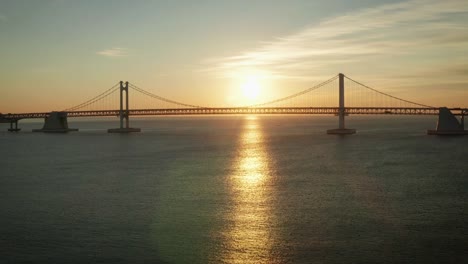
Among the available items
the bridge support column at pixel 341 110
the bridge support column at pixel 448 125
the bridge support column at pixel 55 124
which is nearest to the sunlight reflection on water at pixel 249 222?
the bridge support column at pixel 341 110

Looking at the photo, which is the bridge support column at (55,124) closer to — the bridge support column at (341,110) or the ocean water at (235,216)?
the bridge support column at (341,110)

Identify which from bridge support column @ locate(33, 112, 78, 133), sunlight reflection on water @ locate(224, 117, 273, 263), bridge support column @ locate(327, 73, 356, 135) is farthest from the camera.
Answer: bridge support column @ locate(33, 112, 78, 133)

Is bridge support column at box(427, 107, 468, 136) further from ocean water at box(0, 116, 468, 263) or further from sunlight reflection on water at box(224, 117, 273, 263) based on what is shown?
sunlight reflection on water at box(224, 117, 273, 263)

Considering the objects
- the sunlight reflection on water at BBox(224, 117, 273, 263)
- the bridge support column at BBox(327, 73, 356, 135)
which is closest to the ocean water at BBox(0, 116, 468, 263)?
the sunlight reflection on water at BBox(224, 117, 273, 263)

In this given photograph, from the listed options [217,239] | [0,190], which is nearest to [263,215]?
[217,239]

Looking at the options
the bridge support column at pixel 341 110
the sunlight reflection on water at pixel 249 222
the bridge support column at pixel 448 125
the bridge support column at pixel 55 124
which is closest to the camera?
the sunlight reflection on water at pixel 249 222

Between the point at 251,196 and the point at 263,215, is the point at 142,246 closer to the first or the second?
the point at 263,215

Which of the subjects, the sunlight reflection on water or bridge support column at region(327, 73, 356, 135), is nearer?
the sunlight reflection on water

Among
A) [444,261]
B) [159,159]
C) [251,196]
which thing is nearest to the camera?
[444,261]

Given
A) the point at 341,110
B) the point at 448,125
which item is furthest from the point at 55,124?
the point at 448,125

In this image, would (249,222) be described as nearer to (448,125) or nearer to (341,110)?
(341,110)

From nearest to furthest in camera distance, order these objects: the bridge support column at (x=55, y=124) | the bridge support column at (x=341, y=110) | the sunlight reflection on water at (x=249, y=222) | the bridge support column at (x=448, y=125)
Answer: the sunlight reflection on water at (x=249, y=222), the bridge support column at (x=448, y=125), the bridge support column at (x=341, y=110), the bridge support column at (x=55, y=124)
